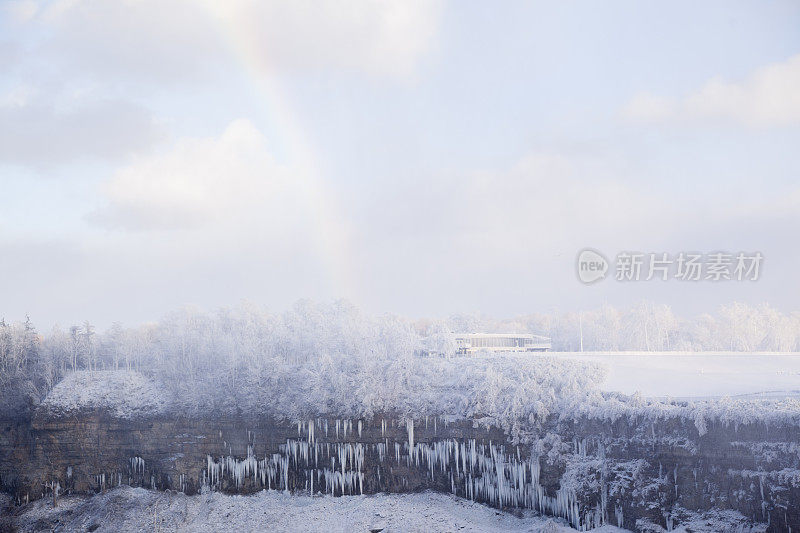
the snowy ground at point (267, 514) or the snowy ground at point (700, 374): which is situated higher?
the snowy ground at point (700, 374)

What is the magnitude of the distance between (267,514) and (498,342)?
129ft

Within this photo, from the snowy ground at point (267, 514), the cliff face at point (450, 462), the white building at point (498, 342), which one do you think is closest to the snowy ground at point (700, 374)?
the cliff face at point (450, 462)

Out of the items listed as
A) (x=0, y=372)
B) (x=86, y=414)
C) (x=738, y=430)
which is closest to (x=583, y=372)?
(x=738, y=430)

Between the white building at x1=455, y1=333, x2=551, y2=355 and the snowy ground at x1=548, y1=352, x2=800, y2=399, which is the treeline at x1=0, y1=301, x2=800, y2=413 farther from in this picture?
the snowy ground at x1=548, y1=352, x2=800, y2=399

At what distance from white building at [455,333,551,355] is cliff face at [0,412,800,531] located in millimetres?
21914

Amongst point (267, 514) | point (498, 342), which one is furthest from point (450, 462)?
point (498, 342)

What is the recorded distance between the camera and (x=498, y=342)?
74.4m

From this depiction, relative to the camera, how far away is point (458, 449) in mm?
42969

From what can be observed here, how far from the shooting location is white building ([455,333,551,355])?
222ft

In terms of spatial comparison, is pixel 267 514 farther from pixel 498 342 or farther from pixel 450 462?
pixel 498 342

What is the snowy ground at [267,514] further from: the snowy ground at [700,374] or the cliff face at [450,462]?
the snowy ground at [700,374]

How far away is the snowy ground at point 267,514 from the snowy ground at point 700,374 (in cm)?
1206

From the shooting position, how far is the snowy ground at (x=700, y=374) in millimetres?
41719

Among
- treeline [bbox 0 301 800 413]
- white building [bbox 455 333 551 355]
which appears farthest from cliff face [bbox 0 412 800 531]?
white building [bbox 455 333 551 355]
